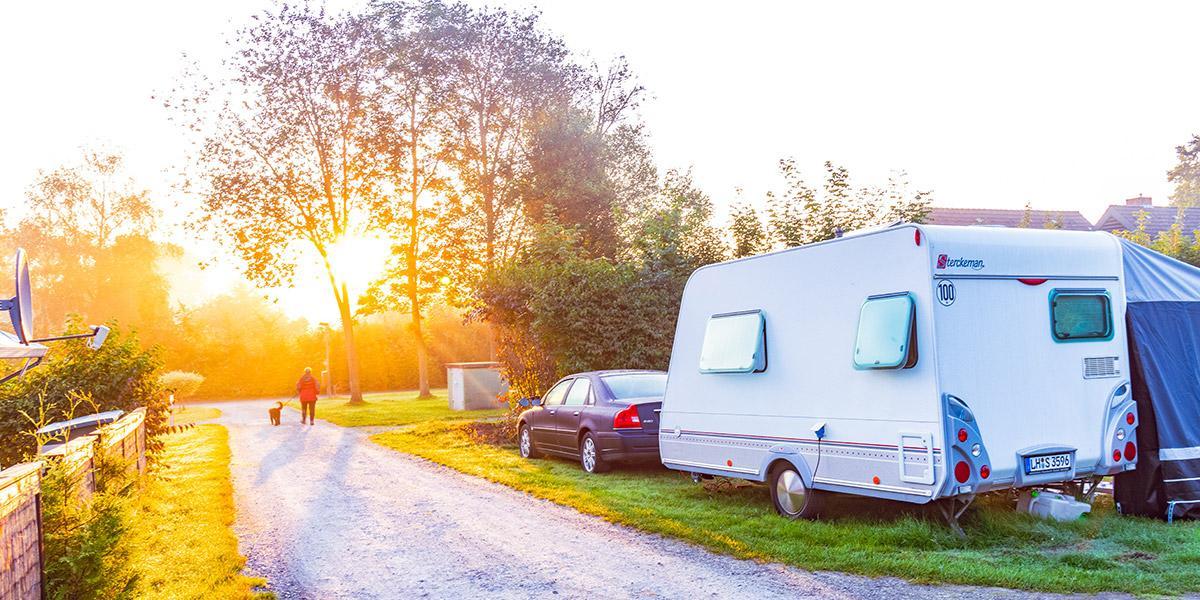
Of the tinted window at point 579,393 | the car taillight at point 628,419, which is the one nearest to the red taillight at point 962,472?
the car taillight at point 628,419

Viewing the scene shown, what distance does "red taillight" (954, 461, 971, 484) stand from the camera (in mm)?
7434

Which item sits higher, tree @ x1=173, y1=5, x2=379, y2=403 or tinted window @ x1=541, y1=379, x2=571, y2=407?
tree @ x1=173, y1=5, x2=379, y2=403

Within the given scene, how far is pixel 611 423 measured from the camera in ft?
42.5

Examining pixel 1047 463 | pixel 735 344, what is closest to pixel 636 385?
pixel 735 344

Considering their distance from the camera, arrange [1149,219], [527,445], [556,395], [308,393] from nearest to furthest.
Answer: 1. [556,395]
2. [527,445]
3. [308,393]
4. [1149,219]

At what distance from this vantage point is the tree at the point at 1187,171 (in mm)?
60969

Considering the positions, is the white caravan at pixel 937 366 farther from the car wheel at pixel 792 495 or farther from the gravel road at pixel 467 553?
the gravel road at pixel 467 553

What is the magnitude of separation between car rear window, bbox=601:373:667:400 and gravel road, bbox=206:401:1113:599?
7.12 feet

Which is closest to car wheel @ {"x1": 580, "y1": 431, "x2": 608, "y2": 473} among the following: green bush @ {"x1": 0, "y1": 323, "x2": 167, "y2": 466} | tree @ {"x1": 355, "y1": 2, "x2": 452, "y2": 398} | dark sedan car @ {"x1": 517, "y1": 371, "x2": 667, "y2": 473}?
dark sedan car @ {"x1": 517, "y1": 371, "x2": 667, "y2": 473}

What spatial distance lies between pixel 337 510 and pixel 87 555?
17.4 ft

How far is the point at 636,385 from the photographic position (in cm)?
1360

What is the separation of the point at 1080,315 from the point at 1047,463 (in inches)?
54.8

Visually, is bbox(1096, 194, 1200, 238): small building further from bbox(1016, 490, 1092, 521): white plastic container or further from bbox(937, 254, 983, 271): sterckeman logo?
bbox(937, 254, 983, 271): sterckeman logo

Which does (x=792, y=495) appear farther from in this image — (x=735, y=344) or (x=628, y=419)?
(x=628, y=419)
